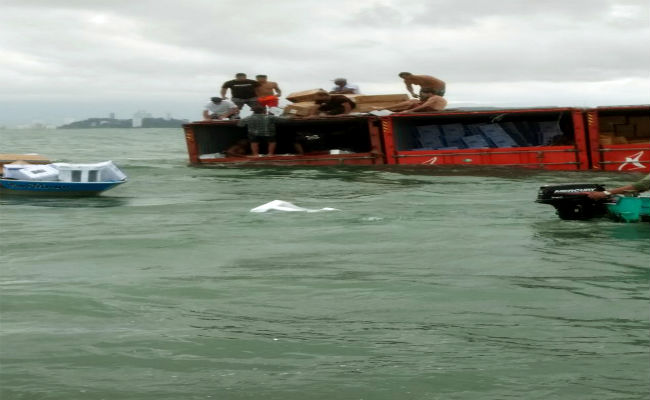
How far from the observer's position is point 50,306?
8133 mm

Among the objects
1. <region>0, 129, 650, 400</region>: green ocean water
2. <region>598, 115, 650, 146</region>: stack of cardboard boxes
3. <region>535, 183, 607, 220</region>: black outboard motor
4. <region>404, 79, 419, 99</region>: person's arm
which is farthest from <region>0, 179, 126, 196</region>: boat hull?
<region>598, 115, 650, 146</region>: stack of cardboard boxes

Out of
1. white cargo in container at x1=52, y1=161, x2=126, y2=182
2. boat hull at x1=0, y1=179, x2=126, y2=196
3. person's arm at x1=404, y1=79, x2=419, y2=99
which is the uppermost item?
person's arm at x1=404, y1=79, x2=419, y2=99

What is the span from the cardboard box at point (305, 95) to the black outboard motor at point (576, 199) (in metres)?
10.6

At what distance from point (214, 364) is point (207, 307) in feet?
5.62

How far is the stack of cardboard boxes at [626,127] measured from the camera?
21.7m

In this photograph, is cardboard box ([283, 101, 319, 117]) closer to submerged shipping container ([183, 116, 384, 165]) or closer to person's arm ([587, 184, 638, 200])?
submerged shipping container ([183, 116, 384, 165])

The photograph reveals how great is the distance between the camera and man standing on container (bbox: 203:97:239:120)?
23.6 meters

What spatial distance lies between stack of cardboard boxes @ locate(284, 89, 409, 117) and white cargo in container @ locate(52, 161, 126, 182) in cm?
700

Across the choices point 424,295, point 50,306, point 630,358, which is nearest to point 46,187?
point 50,306

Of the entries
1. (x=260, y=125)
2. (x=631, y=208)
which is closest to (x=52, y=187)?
(x=260, y=125)

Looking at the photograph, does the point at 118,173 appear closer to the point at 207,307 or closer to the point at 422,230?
the point at 422,230

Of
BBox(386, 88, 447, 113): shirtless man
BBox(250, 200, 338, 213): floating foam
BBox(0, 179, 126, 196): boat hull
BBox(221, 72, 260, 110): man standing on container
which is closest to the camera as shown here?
BBox(250, 200, 338, 213): floating foam

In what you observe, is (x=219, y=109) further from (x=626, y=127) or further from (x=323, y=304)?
(x=323, y=304)

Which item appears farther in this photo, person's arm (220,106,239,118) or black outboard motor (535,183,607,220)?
person's arm (220,106,239,118)
